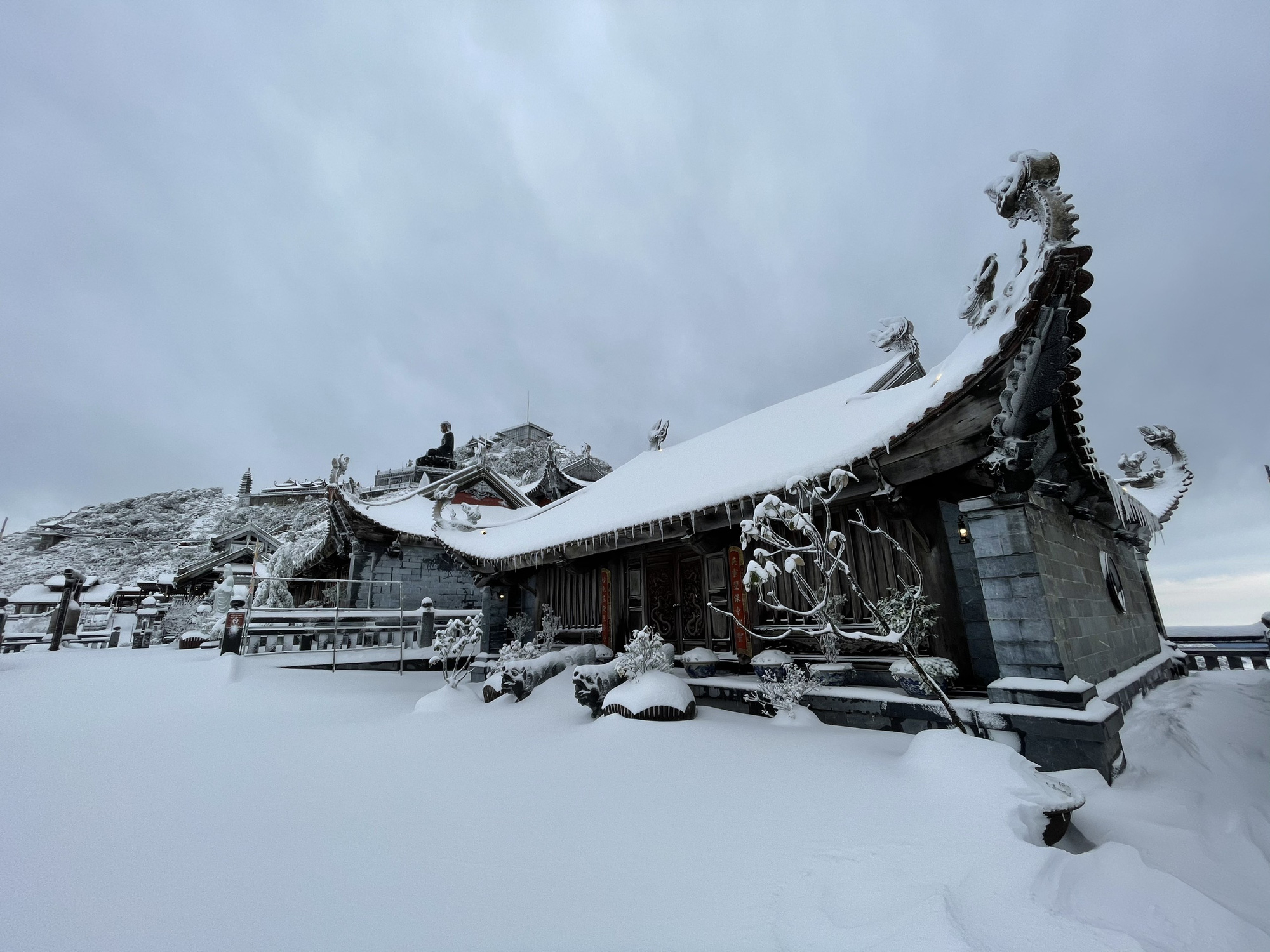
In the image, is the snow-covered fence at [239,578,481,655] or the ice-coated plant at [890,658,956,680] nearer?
the ice-coated plant at [890,658,956,680]

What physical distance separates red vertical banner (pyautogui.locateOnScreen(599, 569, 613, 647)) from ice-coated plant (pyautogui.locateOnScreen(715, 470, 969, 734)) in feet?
11.9

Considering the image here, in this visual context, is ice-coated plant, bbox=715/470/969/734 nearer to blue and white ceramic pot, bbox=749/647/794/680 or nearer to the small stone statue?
blue and white ceramic pot, bbox=749/647/794/680

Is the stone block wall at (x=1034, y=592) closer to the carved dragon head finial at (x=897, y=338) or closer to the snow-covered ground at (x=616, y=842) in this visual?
the snow-covered ground at (x=616, y=842)

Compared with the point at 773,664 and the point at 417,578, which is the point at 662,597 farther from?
the point at 417,578

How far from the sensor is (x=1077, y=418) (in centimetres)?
607

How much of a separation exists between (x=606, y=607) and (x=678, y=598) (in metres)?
1.67

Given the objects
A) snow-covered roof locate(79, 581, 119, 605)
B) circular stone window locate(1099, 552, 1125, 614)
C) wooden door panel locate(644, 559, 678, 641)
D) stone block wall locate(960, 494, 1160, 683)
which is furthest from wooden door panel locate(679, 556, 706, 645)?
snow-covered roof locate(79, 581, 119, 605)

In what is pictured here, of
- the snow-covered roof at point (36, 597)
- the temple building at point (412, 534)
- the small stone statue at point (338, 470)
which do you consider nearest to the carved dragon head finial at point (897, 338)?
the temple building at point (412, 534)

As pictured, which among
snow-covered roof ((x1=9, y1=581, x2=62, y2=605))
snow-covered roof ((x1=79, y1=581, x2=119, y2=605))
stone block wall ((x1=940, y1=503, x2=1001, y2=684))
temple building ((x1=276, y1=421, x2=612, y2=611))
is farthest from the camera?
snow-covered roof ((x1=79, y1=581, x2=119, y2=605))

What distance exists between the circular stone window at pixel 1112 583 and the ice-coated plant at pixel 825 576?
12.4ft

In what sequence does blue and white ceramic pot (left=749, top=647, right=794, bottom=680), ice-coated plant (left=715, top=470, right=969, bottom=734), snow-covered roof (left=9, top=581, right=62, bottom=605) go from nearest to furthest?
ice-coated plant (left=715, top=470, right=969, bottom=734) < blue and white ceramic pot (left=749, top=647, right=794, bottom=680) < snow-covered roof (left=9, top=581, right=62, bottom=605)

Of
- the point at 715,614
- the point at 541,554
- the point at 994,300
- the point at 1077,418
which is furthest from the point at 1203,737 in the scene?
the point at 541,554

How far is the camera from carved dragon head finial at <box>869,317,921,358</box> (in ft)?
30.5

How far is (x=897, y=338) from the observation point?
945 cm
